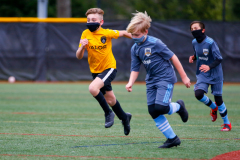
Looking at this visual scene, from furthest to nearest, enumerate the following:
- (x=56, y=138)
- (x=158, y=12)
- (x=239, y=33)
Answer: (x=158, y=12), (x=239, y=33), (x=56, y=138)

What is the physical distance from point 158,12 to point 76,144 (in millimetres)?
22988

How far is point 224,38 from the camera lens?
51.6ft

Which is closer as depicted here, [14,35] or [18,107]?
[18,107]

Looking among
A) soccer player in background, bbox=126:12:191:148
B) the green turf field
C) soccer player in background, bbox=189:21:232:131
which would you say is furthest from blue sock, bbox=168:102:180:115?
soccer player in background, bbox=189:21:232:131

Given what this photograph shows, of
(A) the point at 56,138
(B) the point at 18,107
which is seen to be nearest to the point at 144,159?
(A) the point at 56,138

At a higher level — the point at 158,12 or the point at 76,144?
the point at 76,144

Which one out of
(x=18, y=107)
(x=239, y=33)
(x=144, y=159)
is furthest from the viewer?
(x=239, y=33)

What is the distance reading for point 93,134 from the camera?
584 centimetres

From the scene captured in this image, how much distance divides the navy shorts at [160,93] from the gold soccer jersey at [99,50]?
1362 mm

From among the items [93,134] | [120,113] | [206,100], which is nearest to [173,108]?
[120,113]

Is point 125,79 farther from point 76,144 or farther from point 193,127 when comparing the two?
point 76,144

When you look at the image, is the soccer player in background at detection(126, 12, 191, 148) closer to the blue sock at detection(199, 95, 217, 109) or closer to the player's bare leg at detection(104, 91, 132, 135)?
the player's bare leg at detection(104, 91, 132, 135)

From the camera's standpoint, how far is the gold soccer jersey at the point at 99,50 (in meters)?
5.96

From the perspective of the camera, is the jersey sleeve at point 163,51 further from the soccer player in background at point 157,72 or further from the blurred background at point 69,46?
the blurred background at point 69,46
